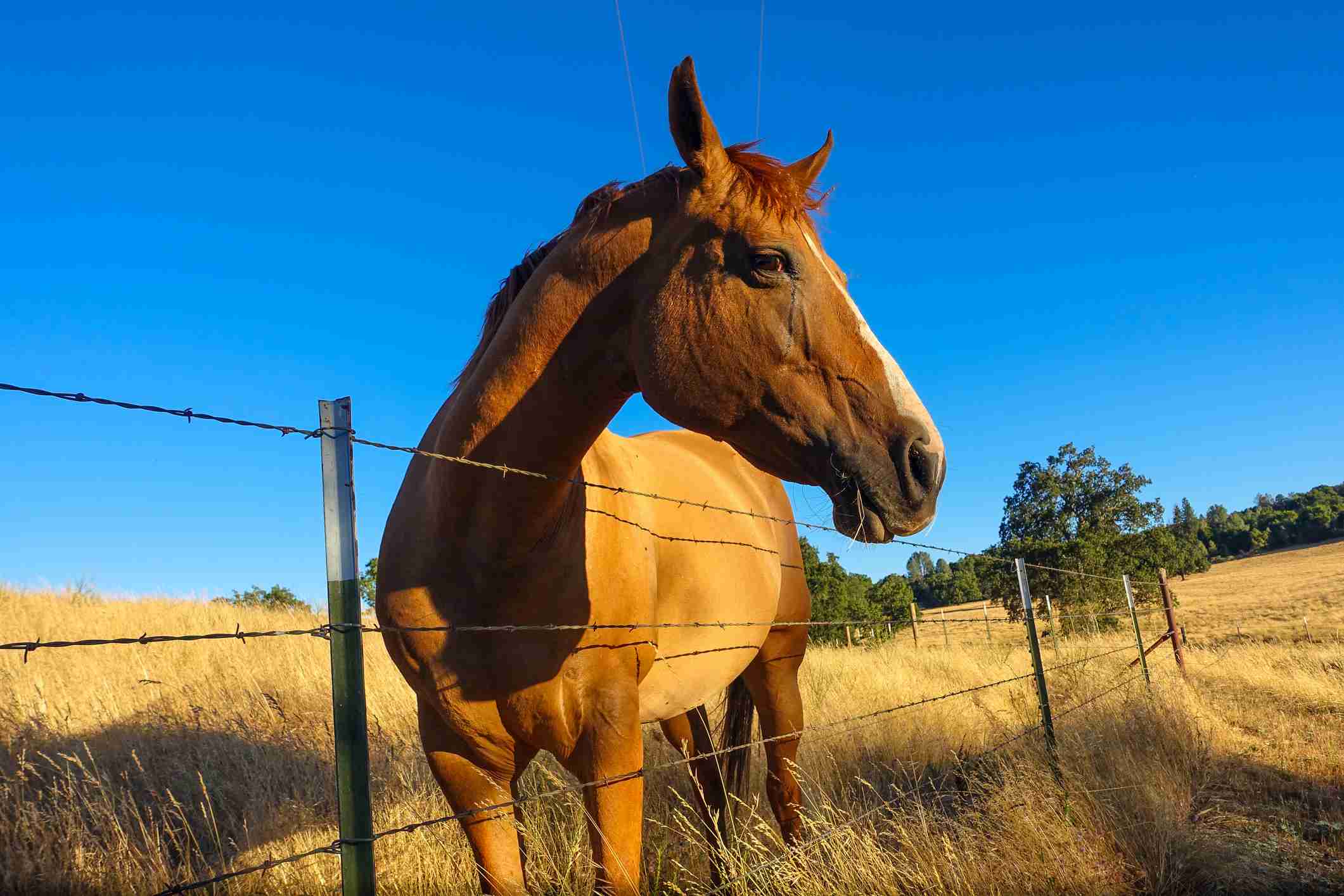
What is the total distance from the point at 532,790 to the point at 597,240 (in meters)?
4.08

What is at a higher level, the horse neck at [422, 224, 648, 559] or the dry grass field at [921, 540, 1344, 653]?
the horse neck at [422, 224, 648, 559]

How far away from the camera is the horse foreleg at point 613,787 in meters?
2.41

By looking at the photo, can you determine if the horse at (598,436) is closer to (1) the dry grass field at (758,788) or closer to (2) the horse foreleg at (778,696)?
(1) the dry grass field at (758,788)

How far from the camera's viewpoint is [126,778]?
5.00 metres

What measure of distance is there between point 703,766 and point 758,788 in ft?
2.77

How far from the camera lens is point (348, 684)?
1.52 metres

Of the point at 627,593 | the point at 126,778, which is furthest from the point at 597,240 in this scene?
the point at 126,778

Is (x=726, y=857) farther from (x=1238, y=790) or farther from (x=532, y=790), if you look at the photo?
(x=1238, y=790)

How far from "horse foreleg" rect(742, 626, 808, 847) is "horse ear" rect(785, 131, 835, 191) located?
2.92m

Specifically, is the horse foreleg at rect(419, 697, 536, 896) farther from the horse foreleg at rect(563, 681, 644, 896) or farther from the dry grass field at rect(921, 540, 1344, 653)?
the dry grass field at rect(921, 540, 1344, 653)

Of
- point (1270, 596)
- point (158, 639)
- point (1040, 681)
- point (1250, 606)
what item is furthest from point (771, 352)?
point (1270, 596)

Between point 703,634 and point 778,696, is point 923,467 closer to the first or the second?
point 703,634

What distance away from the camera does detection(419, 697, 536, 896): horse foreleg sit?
2566 millimetres

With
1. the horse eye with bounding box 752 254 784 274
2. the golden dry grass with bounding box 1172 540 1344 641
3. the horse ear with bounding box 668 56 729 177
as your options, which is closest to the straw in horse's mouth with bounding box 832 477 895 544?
the horse eye with bounding box 752 254 784 274
